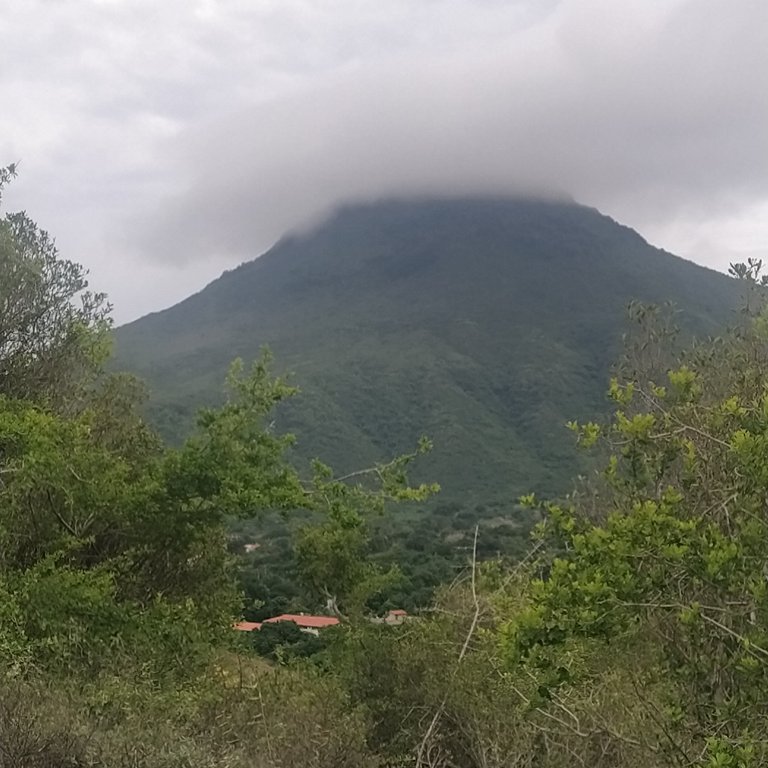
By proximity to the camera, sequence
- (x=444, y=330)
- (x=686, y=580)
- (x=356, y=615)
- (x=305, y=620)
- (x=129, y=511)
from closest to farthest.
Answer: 1. (x=686, y=580)
2. (x=129, y=511)
3. (x=356, y=615)
4. (x=305, y=620)
5. (x=444, y=330)

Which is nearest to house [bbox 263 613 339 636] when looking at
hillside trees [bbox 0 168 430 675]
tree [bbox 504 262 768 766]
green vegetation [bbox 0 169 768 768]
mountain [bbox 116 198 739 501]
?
mountain [bbox 116 198 739 501]

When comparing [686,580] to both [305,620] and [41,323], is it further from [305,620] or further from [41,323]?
[305,620]

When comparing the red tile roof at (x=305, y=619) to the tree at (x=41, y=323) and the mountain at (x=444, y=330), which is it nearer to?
the mountain at (x=444, y=330)

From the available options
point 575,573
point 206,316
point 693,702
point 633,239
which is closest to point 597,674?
point 693,702

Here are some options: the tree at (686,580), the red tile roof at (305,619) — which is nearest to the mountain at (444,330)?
the red tile roof at (305,619)

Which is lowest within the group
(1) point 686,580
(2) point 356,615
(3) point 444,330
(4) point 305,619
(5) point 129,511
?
(4) point 305,619

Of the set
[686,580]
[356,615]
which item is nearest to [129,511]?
[356,615]
